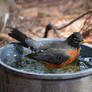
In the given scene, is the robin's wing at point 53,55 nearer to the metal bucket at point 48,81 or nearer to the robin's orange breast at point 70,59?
the robin's orange breast at point 70,59

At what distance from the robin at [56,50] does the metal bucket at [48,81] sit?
0.54 metres

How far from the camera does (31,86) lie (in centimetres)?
262

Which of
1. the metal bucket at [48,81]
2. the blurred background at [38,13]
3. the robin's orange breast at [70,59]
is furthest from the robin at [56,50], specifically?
the blurred background at [38,13]

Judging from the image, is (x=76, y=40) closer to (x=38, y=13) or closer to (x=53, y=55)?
(x=53, y=55)

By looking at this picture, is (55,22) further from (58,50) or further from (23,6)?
(58,50)

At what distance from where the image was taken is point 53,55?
3301 millimetres

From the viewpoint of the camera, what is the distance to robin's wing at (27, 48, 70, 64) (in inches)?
126

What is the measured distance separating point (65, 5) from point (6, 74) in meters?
6.79

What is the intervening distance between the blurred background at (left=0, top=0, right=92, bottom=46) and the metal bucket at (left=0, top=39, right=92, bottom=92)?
9.53 ft

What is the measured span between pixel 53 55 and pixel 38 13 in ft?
17.5

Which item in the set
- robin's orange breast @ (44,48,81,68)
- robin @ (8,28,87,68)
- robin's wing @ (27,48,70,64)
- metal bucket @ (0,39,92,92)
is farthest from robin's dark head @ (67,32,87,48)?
metal bucket @ (0,39,92,92)

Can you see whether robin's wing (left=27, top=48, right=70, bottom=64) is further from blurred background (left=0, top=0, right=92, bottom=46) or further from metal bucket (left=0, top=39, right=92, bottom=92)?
blurred background (left=0, top=0, right=92, bottom=46)

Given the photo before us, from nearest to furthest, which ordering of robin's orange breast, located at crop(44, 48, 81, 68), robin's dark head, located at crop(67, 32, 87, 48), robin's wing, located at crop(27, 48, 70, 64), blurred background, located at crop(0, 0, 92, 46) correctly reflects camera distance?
1. robin's wing, located at crop(27, 48, 70, 64)
2. robin's orange breast, located at crop(44, 48, 81, 68)
3. robin's dark head, located at crop(67, 32, 87, 48)
4. blurred background, located at crop(0, 0, 92, 46)

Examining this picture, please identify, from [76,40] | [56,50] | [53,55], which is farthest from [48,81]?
[76,40]
